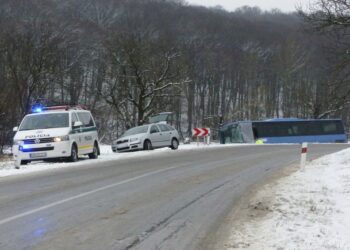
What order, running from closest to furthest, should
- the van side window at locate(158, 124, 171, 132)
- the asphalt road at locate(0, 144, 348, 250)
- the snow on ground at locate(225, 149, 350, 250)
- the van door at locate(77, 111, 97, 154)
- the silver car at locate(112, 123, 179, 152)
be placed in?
the snow on ground at locate(225, 149, 350, 250) → the asphalt road at locate(0, 144, 348, 250) → the van door at locate(77, 111, 97, 154) → the silver car at locate(112, 123, 179, 152) → the van side window at locate(158, 124, 171, 132)

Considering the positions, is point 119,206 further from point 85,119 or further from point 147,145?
point 147,145

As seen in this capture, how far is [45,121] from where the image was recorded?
20.8 m

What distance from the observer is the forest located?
166 ft

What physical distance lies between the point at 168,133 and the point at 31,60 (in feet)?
69.1

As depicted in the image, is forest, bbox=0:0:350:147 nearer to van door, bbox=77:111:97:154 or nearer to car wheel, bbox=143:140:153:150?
car wheel, bbox=143:140:153:150

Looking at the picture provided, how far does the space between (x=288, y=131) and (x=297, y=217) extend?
146ft

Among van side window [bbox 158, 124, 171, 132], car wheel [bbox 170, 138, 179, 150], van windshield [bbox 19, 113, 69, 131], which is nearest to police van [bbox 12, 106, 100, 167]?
van windshield [bbox 19, 113, 69, 131]

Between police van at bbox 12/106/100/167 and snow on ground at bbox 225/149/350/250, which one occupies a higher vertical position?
police van at bbox 12/106/100/167

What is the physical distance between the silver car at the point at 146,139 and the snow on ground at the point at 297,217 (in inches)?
615

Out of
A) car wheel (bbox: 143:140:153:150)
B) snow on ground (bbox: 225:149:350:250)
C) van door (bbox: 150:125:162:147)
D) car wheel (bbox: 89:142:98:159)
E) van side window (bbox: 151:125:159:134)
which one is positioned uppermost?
van side window (bbox: 151:125:159:134)

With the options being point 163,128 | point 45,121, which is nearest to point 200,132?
point 163,128

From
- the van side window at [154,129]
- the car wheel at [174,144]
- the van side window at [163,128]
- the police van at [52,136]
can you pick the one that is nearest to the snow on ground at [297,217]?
the police van at [52,136]

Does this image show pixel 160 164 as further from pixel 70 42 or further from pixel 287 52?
pixel 287 52

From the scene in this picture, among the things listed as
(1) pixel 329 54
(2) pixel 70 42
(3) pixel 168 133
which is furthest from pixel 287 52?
(1) pixel 329 54
